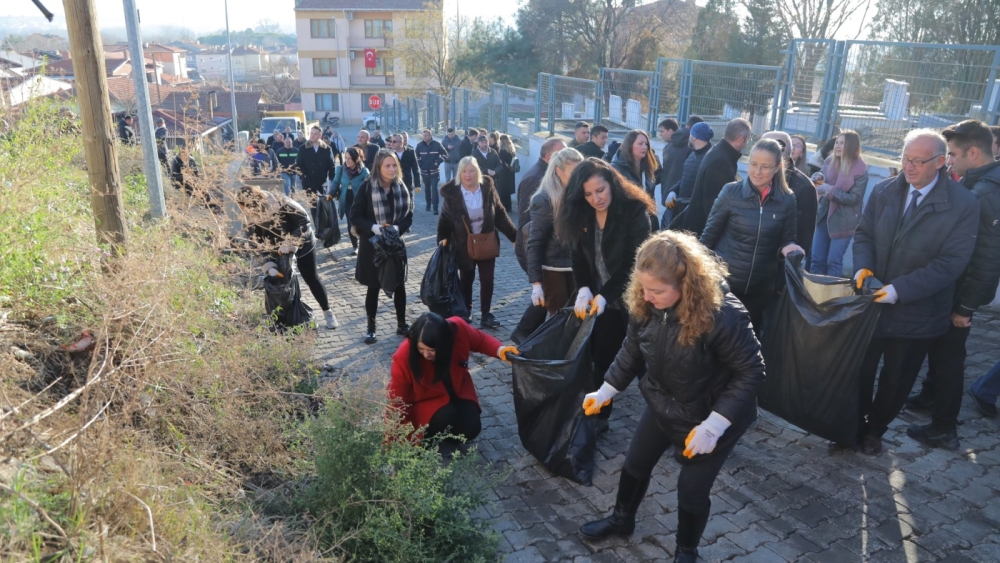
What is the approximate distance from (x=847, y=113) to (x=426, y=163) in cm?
786

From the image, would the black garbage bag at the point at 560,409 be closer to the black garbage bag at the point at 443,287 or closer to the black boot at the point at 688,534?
the black boot at the point at 688,534

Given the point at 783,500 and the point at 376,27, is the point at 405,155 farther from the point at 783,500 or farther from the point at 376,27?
the point at 376,27

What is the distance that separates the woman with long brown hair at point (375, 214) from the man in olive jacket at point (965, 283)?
419 centimetres

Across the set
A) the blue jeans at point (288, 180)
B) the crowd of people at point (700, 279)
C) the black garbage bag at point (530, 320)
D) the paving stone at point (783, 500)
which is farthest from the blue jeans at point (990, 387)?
the blue jeans at point (288, 180)

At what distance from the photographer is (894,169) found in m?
7.06

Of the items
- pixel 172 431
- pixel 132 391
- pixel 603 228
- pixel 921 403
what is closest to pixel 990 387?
pixel 921 403

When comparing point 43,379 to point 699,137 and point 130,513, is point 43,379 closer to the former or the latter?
point 130,513

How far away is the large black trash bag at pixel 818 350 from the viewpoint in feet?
12.5

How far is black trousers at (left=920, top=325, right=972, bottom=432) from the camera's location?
403 centimetres

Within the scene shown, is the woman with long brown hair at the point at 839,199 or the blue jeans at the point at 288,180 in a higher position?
the woman with long brown hair at the point at 839,199

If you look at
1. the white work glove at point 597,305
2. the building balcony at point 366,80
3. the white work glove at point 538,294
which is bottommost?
the white work glove at point 538,294

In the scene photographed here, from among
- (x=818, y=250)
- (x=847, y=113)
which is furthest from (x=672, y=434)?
(x=847, y=113)

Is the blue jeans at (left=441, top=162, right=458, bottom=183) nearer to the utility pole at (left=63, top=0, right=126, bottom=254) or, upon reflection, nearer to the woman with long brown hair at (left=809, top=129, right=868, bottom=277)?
Answer: the woman with long brown hair at (left=809, top=129, right=868, bottom=277)

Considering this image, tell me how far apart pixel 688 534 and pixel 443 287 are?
10.9ft
